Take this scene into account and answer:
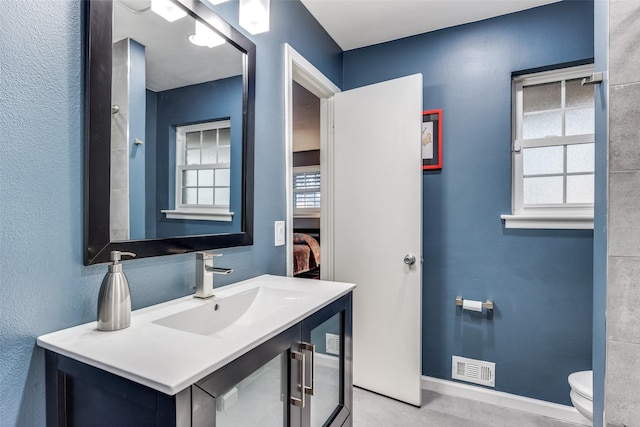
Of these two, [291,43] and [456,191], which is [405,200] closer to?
[456,191]

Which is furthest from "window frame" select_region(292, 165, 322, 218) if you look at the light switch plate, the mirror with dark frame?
the mirror with dark frame

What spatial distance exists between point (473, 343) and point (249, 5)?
2244 millimetres

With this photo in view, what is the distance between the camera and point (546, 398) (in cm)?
190

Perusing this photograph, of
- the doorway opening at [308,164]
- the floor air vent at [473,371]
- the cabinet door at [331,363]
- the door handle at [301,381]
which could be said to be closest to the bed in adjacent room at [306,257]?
the doorway opening at [308,164]

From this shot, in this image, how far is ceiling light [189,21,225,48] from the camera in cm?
122

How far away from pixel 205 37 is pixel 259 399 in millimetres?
1289

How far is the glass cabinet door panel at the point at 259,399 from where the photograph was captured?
2.49 feet

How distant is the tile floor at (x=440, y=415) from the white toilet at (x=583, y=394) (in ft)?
1.49

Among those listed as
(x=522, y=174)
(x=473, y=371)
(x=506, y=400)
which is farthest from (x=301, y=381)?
(x=522, y=174)

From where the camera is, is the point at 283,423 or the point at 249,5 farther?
the point at 249,5

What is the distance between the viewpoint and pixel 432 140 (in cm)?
218

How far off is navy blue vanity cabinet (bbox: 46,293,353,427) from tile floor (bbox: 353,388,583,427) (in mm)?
834

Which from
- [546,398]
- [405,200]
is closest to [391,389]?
[546,398]

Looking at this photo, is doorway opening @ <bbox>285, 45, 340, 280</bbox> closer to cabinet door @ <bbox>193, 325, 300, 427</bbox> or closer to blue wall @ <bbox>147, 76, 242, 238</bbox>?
blue wall @ <bbox>147, 76, 242, 238</bbox>
